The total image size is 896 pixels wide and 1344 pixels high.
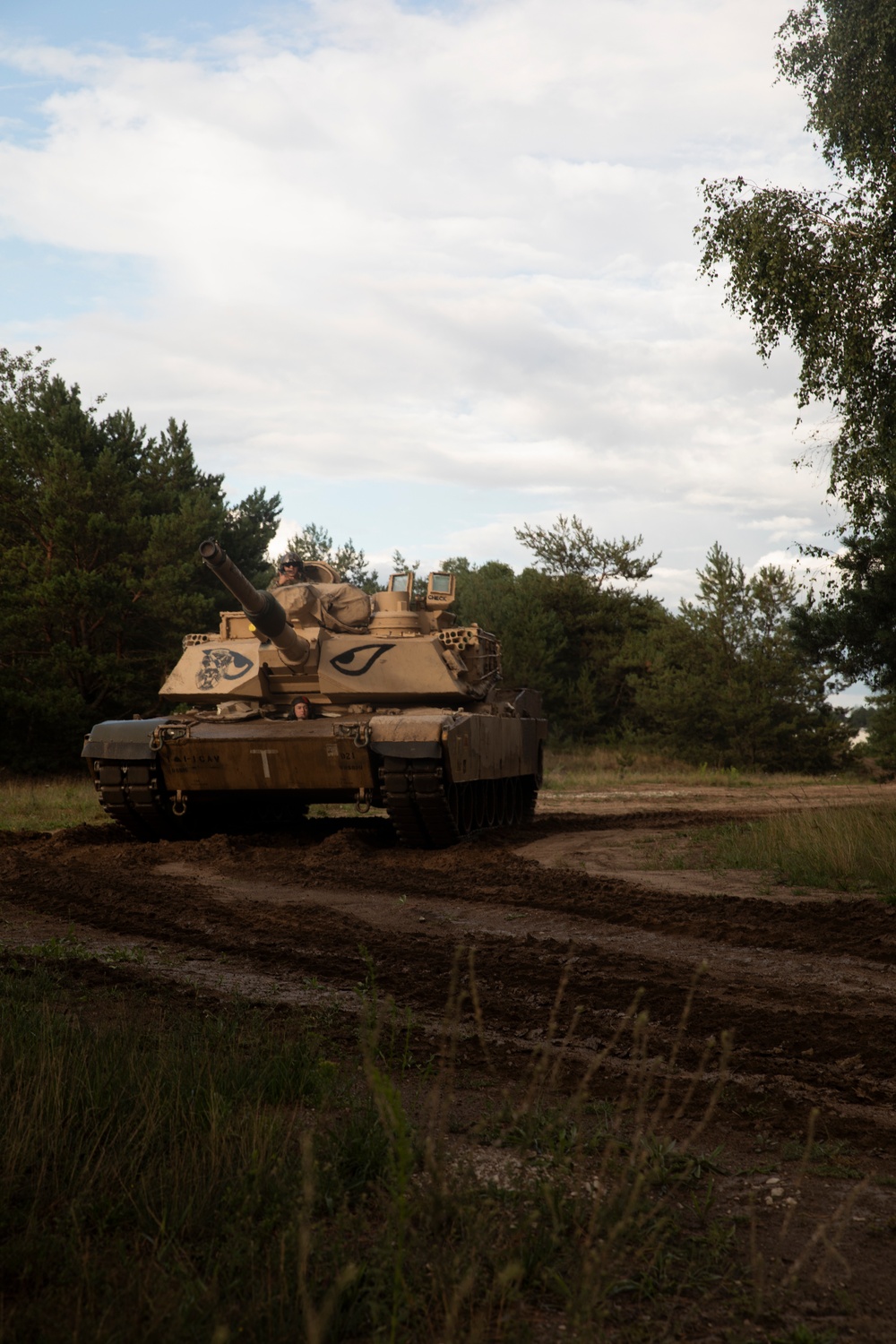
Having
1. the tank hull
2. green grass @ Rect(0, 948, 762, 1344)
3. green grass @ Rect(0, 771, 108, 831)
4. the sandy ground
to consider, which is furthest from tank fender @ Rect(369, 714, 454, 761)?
green grass @ Rect(0, 948, 762, 1344)

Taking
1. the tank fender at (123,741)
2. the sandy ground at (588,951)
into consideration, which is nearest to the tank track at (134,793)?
the tank fender at (123,741)

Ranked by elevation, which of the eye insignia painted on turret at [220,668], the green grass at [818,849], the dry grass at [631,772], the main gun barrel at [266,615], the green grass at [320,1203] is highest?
the main gun barrel at [266,615]

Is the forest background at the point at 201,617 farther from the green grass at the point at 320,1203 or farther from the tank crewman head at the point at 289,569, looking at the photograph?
the green grass at the point at 320,1203

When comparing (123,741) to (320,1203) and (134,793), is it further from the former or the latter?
(320,1203)

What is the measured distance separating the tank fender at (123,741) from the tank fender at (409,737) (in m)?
2.39

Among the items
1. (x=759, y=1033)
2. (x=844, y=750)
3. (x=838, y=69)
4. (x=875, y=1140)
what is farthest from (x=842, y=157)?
(x=844, y=750)

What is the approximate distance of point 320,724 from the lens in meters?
11.9

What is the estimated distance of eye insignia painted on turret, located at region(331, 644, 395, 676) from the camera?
42.0ft

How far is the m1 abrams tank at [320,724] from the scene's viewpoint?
1160cm

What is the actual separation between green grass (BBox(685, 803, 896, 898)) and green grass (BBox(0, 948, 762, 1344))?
5987mm

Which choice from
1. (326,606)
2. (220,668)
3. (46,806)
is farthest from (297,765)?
(46,806)

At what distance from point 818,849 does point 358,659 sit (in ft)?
17.3

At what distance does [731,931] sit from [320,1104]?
13.9 feet

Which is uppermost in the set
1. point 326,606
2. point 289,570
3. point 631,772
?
point 289,570
